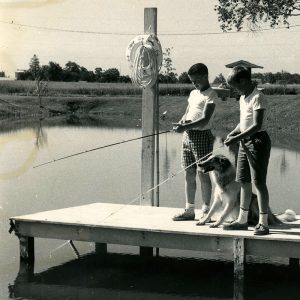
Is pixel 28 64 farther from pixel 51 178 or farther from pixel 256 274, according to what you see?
pixel 256 274

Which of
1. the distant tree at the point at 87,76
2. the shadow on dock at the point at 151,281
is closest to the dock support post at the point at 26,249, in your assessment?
the shadow on dock at the point at 151,281

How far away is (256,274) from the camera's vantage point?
9156mm

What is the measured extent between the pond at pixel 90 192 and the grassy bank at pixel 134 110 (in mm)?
8482

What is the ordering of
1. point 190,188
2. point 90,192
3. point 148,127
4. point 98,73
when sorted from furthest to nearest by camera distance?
point 98,73 → point 90,192 → point 148,127 → point 190,188

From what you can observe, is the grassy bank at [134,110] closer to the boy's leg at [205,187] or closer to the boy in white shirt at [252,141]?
the boy's leg at [205,187]

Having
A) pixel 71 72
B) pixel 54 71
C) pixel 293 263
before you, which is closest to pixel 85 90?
pixel 54 71

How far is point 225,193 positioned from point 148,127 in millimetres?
2454

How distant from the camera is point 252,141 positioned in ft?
26.7

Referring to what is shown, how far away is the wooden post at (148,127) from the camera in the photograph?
35.2 ft

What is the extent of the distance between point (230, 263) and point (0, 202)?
19.2 feet

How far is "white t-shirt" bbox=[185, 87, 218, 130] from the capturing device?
870 cm

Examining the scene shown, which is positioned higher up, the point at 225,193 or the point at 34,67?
the point at 34,67

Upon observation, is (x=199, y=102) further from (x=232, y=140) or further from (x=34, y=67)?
(x=34, y=67)

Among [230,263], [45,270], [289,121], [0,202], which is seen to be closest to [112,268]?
[45,270]
